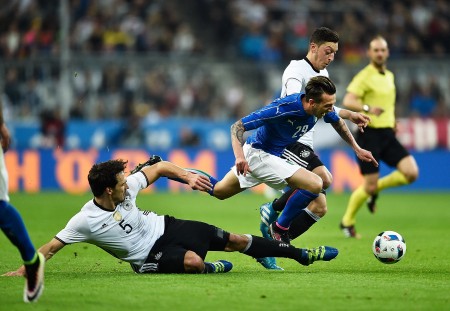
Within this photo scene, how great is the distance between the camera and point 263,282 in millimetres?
7762

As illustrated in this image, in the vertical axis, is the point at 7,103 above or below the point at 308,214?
above

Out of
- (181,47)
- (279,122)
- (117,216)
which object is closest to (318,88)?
(279,122)

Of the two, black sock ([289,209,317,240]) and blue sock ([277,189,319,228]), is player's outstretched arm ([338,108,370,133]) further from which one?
black sock ([289,209,317,240])

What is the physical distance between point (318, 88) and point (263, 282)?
1.91m

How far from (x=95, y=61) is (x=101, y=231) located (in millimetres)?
15334

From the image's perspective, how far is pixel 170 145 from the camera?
73.8 feet

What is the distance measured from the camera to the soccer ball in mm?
8906

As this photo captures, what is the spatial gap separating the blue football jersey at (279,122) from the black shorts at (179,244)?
107 centimetres

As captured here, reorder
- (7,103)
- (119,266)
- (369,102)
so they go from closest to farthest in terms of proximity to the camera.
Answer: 1. (119,266)
2. (369,102)
3. (7,103)

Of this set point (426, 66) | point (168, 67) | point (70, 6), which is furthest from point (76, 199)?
point (426, 66)

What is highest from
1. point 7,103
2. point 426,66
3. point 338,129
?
point 426,66

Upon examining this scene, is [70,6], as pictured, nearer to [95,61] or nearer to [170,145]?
[95,61]

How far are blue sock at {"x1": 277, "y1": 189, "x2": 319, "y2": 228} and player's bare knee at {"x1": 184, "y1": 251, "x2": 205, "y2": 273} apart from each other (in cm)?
147

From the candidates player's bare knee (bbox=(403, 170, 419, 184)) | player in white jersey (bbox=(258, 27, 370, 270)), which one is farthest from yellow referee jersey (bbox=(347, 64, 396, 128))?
player in white jersey (bbox=(258, 27, 370, 270))
